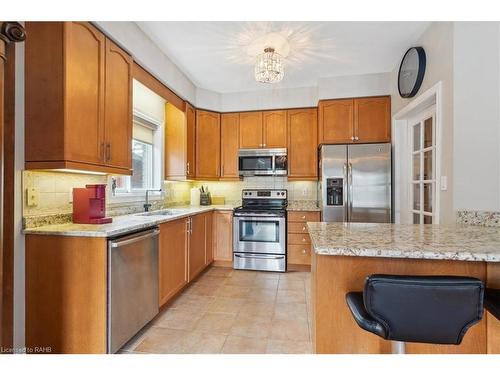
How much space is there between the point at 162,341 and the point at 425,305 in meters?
1.84

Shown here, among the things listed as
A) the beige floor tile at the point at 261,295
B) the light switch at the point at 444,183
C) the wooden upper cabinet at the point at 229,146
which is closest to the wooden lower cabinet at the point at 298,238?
the beige floor tile at the point at 261,295

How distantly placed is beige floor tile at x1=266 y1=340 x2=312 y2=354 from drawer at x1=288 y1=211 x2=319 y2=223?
5.99ft

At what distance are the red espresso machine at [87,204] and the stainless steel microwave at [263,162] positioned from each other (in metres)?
2.34

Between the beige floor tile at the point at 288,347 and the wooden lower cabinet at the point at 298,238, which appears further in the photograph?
the wooden lower cabinet at the point at 298,238

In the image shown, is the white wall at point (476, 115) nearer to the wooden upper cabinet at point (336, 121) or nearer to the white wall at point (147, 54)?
the wooden upper cabinet at point (336, 121)

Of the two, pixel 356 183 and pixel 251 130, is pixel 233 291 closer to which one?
pixel 356 183

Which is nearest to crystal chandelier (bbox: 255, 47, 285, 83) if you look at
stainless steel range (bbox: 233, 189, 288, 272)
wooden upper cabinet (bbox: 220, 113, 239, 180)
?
wooden upper cabinet (bbox: 220, 113, 239, 180)

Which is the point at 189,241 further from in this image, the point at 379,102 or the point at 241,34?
the point at 379,102

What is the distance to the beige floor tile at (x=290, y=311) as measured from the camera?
2.38 metres

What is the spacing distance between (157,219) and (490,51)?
280 cm

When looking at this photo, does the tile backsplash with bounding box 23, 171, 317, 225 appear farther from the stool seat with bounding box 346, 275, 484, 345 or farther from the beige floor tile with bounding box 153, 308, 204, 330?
the stool seat with bounding box 346, 275, 484, 345

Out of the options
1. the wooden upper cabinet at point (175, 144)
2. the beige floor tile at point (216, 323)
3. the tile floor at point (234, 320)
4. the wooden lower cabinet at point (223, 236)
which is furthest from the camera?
the wooden lower cabinet at point (223, 236)

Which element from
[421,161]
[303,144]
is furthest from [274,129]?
[421,161]
